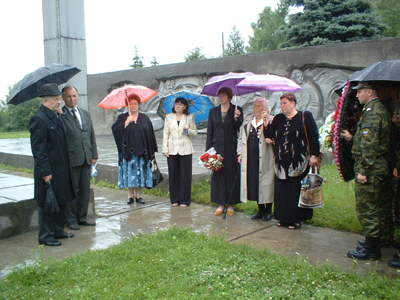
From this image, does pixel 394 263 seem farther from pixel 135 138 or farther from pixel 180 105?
pixel 135 138

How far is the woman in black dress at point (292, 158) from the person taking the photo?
518 centimetres

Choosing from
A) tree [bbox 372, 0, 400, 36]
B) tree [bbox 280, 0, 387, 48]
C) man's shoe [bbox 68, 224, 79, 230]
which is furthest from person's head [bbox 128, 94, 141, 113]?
tree [bbox 372, 0, 400, 36]

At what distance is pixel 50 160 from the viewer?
479cm

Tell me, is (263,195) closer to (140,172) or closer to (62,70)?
(140,172)

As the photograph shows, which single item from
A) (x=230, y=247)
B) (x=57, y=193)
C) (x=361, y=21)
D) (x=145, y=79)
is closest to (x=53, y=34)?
(x=57, y=193)

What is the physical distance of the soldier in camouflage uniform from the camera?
3.91m

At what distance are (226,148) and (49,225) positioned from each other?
110 inches

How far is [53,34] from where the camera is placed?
235 inches

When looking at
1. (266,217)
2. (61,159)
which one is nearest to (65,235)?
(61,159)

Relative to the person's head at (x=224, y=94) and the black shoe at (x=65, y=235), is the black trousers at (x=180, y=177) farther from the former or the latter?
the black shoe at (x=65, y=235)

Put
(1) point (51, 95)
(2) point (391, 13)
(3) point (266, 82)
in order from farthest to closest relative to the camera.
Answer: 1. (2) point (391, 13)
2. (3) point (266, 82)
3. (1) point (51, 95)

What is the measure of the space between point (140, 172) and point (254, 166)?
2147 mm

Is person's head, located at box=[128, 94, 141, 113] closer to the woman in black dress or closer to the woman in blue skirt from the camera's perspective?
the woman in blue skirt

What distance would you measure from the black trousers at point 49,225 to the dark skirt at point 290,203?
2908 mm
